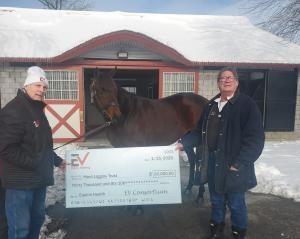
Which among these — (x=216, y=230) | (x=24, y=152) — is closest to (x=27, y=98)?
(x=24, y=152)

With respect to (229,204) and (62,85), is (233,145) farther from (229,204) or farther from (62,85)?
(62,85)

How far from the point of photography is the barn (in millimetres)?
9203

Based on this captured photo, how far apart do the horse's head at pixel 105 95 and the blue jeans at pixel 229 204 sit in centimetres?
143

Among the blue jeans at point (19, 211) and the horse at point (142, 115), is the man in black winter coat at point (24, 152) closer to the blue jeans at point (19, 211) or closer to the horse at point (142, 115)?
the blue jeans at point (19, 211)

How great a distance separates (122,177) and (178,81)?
705cm

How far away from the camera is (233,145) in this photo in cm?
281

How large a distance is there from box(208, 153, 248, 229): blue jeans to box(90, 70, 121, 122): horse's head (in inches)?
56.4

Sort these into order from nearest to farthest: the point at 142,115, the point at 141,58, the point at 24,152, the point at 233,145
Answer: the point at 24,152 → the point at 233,145 → the point at 142,115 → the point at 141,58

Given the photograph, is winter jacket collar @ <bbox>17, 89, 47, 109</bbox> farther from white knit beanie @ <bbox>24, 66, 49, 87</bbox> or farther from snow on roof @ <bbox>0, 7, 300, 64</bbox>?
snow on roof @ <bbox>0, 7, 300, 64</bbox>

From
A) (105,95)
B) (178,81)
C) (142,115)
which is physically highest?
(178,81)

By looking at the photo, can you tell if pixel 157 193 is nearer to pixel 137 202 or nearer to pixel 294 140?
pixel 137 202

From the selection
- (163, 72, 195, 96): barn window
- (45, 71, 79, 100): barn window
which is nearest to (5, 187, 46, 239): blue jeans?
(45, 71, 79, 100): barn window

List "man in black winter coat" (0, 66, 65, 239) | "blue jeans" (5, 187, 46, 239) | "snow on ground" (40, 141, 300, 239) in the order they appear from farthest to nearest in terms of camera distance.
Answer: "snow on ground" (40, 141, 300, 239) < "blue jeans" (5, 187, 46, 239) < "man in black winter coat" (0, 66, 65, 239)

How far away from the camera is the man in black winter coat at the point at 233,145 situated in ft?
8.90
